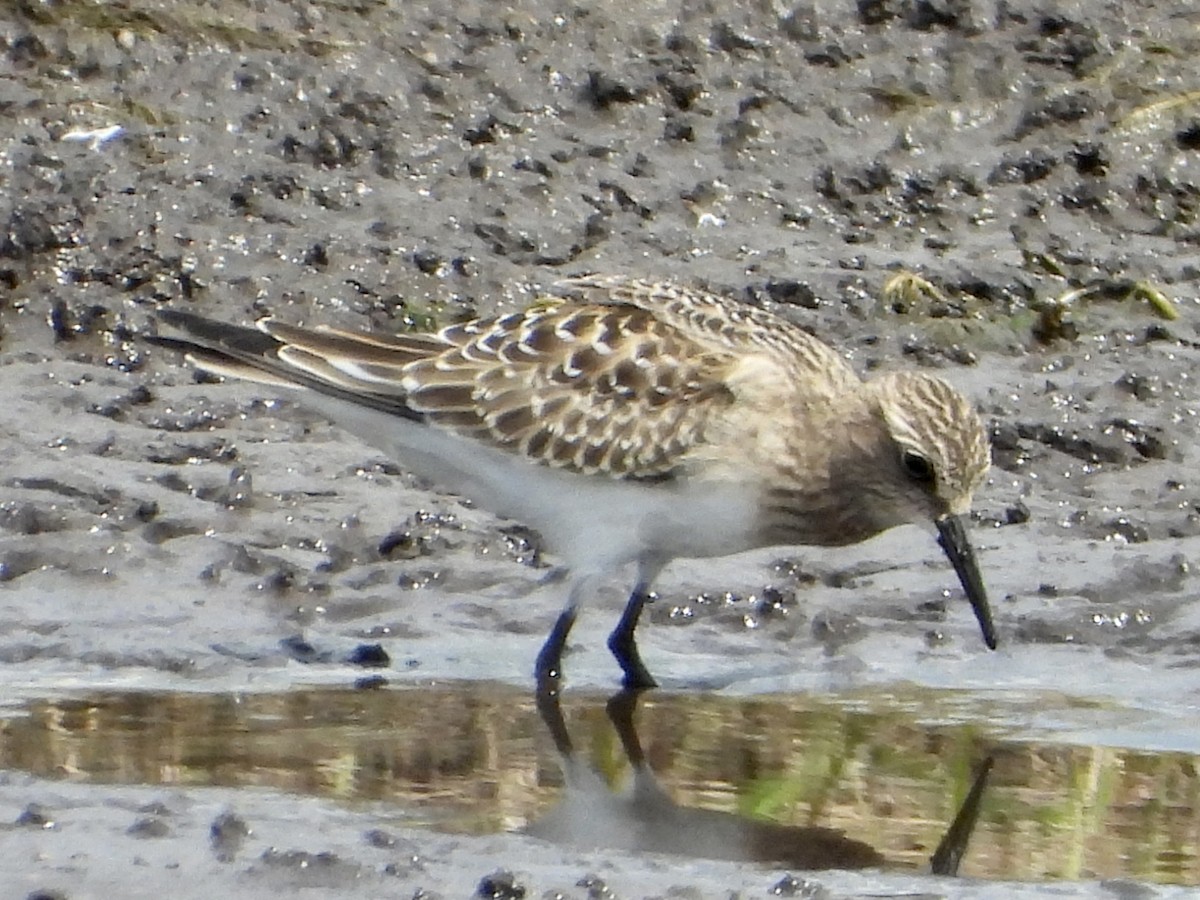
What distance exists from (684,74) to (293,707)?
547 centimetres

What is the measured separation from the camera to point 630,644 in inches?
317

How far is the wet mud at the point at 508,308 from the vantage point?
6578mm

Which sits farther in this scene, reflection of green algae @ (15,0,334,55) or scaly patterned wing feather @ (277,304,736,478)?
reflection of green algae @ (15,0,334,55)

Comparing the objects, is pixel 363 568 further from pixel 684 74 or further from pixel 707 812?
pixel 684 74

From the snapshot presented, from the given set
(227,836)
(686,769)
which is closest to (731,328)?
(686,769)

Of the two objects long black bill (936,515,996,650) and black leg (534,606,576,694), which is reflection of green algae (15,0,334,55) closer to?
black leg (534,606,576,694)

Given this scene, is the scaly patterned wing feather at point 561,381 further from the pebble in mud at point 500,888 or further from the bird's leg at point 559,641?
the pebble in mud at point 500,888

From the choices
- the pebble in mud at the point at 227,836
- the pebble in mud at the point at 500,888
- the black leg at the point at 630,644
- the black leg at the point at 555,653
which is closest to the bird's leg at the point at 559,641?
the black leg at the point at 555,653

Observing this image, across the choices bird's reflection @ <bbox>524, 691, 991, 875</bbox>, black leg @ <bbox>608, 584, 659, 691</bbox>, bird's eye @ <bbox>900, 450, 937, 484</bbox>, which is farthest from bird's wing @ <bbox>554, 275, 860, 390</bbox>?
bird's reflection @ <bbox>524, 691, 991, 875</bbox>

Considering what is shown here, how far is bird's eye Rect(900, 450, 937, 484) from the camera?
7723mm

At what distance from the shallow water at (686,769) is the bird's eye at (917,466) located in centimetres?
67

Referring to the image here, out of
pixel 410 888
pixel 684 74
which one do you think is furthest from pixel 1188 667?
pixel 684 74

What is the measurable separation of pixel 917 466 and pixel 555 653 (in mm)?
1289

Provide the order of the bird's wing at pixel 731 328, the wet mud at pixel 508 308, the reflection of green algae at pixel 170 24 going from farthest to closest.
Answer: the reflection of green algae at pixel 170 24
the bird's wing at pixel 731 328
the wet mud at pixel 508 308
